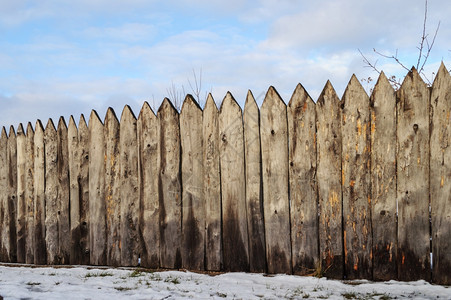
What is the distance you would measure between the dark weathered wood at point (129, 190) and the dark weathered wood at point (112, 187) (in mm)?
83

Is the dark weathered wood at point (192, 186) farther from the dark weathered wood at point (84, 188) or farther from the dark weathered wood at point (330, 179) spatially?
the dark weathered wood at point (84, 188)

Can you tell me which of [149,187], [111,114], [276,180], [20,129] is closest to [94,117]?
[111,114]

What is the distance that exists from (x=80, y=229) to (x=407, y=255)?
12.6 feet

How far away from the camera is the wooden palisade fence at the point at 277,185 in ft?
14.3

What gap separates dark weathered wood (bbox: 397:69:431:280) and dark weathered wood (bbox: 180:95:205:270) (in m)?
1.96

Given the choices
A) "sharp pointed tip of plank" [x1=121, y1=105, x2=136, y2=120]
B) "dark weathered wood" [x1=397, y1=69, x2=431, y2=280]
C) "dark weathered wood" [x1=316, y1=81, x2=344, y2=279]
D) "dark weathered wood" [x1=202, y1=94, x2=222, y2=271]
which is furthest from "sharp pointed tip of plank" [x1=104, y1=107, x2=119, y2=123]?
"dark weathered wood" [x1=397, y1=69, x2=431, y2=280]

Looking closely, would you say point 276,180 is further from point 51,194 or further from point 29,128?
point 29,128

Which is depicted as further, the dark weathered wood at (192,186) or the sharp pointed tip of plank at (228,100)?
the dark weathered wood at (192,186)

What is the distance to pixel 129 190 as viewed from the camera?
561 cm

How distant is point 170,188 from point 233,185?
77 cm

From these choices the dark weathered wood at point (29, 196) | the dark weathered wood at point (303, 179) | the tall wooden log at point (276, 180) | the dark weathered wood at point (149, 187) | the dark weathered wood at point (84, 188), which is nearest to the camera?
the dark weathered wood at point (303, 179)

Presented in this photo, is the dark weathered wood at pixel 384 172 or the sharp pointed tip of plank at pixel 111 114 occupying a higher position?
the sharp pointed tip of plank at pixel 111 114

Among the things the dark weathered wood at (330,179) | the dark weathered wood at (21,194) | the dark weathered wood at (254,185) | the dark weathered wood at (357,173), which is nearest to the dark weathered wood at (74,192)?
the dark weathered wood at (21,194)

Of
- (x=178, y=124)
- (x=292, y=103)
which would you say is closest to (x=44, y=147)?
(x=178, y=124)
